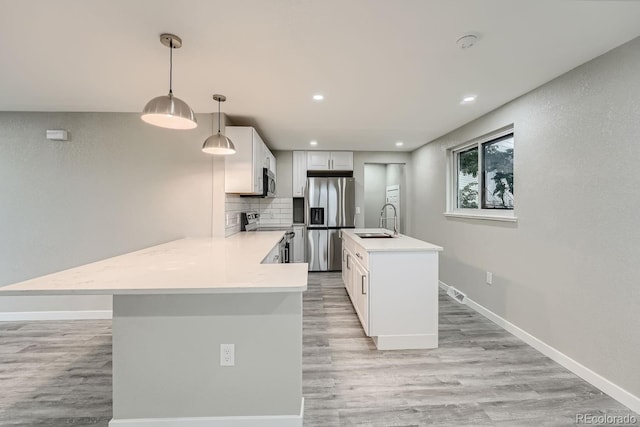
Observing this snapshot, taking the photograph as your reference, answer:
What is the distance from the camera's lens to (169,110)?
64.9 inches

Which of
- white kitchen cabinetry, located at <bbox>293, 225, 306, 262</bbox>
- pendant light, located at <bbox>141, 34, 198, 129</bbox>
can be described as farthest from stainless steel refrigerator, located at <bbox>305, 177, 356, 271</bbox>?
pendant light, located at <bbox>141, 34, 198, 129</bbox>

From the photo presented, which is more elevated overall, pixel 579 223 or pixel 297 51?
pixel 297 51

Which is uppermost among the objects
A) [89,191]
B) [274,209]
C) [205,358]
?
[89,191]

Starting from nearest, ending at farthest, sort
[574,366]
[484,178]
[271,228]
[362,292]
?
[574,366]
[362,292]
[484,178]
[271,228]

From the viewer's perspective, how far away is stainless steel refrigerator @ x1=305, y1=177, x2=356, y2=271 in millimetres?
5098

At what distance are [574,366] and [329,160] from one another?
4.21 metres

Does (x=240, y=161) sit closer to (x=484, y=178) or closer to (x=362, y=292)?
(x=362, y=292)

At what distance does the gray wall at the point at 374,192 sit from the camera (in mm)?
7047

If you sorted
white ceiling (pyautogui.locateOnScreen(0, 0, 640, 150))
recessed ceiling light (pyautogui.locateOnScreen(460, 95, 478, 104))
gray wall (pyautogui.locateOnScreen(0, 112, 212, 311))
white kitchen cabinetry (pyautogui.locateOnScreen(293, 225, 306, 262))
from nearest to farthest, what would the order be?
white ceiling (pyautogui.locateOnScreen(0, 0, 640, 150)), recessed ceiling light (pyautogui.locateOnScreen(460, 95, 478, 104)), gray wall (pyautogui.locateOnScreen(0, 112, 212, 311)), white kitchen cabinetry (pyautogui.locateOnScreen(293, 225, 306, 262))

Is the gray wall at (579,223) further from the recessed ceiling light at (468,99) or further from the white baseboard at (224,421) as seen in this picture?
the white baseboard at (224,421)

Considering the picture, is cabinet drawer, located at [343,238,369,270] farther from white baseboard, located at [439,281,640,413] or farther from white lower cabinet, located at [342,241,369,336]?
white baseboard, located at [439,281,640,413]

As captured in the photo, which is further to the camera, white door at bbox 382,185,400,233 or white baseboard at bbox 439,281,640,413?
white door at bbox 382,185,400,233

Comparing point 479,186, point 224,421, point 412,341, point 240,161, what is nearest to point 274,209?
point 240,161

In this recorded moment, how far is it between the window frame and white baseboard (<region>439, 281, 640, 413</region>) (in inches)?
41.2
